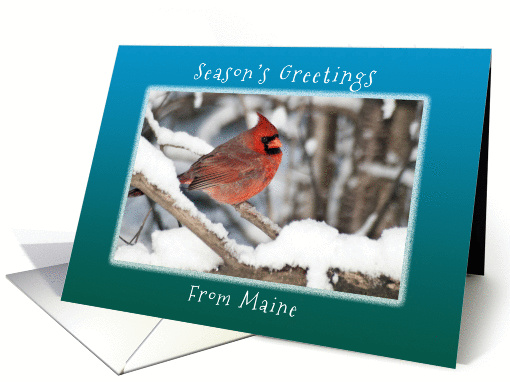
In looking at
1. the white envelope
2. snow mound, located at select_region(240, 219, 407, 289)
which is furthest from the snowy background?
the white envelope

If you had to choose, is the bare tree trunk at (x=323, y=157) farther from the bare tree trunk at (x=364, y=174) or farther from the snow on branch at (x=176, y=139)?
the snow on branch at (x=176, y=139)

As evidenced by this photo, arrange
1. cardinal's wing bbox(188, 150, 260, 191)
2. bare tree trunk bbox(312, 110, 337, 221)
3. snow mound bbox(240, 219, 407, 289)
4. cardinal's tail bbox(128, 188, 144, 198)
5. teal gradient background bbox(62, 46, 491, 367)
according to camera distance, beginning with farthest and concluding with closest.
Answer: cardinal's tail bbox(128, 188, 144, 198)
cardinal's wing bbox(188, 150, 260, 191)
bare tree trunk bbox(312, 110, 337, 221)
snow mound bbox(240, 219, 407, 289)
teal gradient background bbox(62, 46, 491, 367)

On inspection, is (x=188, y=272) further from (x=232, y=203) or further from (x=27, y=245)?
(x=27, y=245)

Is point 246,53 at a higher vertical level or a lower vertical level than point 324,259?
higher

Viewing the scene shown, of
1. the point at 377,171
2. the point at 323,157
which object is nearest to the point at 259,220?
the point at 323,157

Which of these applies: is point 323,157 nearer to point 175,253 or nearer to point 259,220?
point 259,220

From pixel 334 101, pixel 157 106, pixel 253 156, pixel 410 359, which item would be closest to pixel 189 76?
pixel 157 106

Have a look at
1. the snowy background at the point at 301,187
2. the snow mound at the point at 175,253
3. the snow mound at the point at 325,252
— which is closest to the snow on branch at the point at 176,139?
the snowy background at the point at 301,187

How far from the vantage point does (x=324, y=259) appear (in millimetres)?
1774

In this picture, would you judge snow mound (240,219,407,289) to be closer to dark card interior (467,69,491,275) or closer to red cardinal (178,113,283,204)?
red cardinal (178,113,283,204)

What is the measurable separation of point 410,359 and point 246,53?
122cm

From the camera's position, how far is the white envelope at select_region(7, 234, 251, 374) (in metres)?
1.62

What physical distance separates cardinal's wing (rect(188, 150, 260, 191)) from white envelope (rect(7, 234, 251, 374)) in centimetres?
52

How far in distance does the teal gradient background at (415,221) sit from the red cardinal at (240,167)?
0.19m
